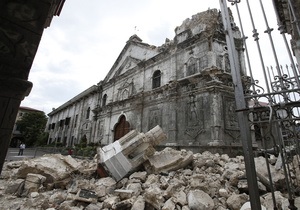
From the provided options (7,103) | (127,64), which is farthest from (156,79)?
(7,103)

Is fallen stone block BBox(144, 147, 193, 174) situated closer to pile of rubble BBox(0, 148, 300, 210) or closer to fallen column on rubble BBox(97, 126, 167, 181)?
pile of rubble BBox(0, 148, 300, 210)

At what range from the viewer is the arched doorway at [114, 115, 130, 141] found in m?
12.4

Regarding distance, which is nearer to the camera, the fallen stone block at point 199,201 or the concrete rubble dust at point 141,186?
the fallen stone block at point 199,201

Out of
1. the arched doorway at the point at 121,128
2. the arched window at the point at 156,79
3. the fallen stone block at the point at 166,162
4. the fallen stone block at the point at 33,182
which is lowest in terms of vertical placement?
the fallen stone block at the point at 33,182

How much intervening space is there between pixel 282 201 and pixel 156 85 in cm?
958

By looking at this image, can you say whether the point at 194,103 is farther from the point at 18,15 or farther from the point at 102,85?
the point at 102,85

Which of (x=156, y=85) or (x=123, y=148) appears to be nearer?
(x=123, y=148)

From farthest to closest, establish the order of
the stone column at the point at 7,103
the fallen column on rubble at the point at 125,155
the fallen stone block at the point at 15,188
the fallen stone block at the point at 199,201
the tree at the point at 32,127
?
the tree at the point at 32,127 → the fallen column on rubble at the point at 125,155 → the fallen stone block at the point at 15,188 → the fallen stone block at the point at 199,201 → the stone column at the point at 7,103

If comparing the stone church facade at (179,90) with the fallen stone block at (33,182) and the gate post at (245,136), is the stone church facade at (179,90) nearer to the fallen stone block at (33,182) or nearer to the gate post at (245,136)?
the gate post at (245,136)

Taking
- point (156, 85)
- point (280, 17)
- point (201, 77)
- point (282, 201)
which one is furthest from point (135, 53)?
point (282, 201)

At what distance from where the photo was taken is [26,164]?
415 centimetres

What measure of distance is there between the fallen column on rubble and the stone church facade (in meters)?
3.73

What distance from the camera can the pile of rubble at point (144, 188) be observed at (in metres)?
2.69

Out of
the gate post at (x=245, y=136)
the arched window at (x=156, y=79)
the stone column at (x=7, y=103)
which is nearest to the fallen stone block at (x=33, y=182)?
the stone column at (x=7, y=103)
